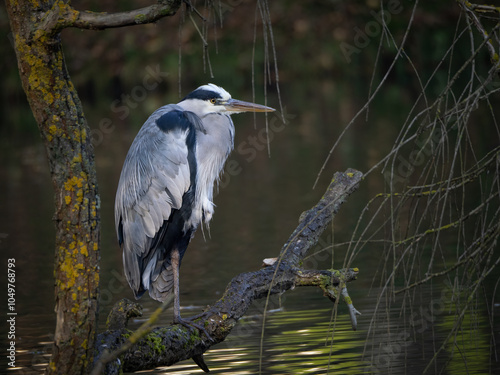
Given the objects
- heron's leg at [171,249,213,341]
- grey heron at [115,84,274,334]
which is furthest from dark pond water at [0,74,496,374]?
grey heron at [115,84,274,334]

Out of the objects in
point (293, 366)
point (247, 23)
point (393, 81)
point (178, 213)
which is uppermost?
point (247, 23)

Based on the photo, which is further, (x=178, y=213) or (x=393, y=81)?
(x=393, y=81)

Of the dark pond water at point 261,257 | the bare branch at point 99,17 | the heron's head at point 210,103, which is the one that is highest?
the bare branch at point 99,17

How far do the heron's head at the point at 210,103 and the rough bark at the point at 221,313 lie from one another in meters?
1.13

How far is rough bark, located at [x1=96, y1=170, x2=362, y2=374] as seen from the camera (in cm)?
353

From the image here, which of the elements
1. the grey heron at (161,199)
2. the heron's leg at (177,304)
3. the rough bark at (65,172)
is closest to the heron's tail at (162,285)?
the grey heron at (161,199)

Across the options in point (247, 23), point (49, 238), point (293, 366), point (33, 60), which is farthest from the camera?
point (247, 23)

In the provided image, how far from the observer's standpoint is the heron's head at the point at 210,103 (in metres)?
5.11

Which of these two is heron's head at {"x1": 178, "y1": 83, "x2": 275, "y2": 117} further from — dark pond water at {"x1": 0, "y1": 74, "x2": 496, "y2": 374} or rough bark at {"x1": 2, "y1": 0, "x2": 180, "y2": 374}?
rough bark at {"x1": 2, "y1": 0, "x2": 180, "y2": 374}

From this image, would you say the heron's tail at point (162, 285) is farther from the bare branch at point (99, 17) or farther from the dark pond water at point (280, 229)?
the bare branch at point (99, 17)

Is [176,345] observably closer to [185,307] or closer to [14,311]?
[185,307]

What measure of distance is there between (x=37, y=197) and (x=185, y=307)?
6.68m

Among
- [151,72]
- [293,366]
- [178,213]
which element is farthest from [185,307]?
[151,72]

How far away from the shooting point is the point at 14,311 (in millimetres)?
6199
